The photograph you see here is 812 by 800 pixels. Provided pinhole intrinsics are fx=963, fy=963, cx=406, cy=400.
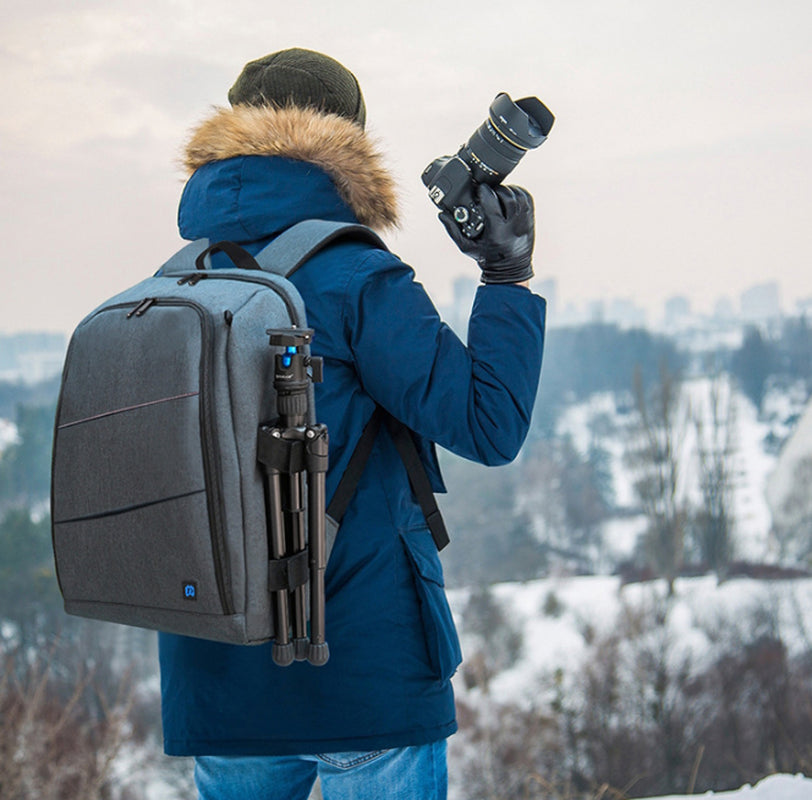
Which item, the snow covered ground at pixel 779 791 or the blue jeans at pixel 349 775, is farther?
the snow covered ground at pixel 779 791

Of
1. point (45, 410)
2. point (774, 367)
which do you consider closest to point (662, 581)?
point (774, 367)

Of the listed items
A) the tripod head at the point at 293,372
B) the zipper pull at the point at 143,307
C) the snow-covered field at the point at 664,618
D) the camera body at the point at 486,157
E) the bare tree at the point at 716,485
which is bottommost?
the snow-covered field at the point at 664,618

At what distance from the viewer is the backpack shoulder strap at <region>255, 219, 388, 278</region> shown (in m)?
0.79

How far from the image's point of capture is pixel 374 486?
2.66 feet

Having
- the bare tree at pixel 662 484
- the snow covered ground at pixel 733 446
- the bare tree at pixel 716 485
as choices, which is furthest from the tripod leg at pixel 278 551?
the snow covered ground at pixel 733 446

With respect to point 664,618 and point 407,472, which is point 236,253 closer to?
point 407,472

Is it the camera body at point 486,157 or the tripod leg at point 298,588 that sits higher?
the camera body at point 486,157

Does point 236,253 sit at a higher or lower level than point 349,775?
higher

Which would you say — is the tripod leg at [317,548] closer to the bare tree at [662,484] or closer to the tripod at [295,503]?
the tripod at [295,503]

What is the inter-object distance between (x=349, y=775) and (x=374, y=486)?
0.79ft

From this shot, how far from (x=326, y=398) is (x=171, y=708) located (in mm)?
314

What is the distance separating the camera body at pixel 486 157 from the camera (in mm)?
840

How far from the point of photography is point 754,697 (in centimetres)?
1647

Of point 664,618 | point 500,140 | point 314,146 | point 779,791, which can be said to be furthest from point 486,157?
point 664,618
